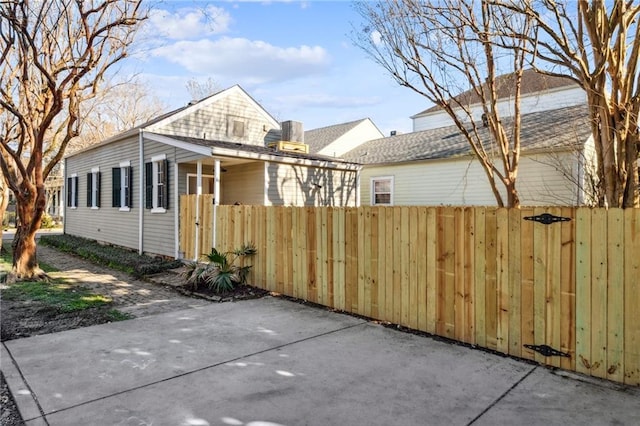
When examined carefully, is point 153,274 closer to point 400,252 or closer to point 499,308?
point 400,252

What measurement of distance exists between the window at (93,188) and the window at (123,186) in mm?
1790

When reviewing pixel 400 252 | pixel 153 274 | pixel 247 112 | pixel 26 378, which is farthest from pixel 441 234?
pixel 247 112

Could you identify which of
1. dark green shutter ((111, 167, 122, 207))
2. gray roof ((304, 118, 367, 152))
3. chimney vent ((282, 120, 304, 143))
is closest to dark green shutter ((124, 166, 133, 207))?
dark green shutter ((111, 167, 122, 207))

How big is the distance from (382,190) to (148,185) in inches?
338

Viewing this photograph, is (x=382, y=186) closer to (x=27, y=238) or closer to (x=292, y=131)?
(x=292, y=131)

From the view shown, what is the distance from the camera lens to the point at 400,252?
5.08 metres

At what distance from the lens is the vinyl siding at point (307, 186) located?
1100 cm

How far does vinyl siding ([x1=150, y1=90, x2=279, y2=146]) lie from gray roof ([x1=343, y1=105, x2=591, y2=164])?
4526 millimetres

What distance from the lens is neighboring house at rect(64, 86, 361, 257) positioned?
1049cm

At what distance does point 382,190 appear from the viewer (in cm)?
1590

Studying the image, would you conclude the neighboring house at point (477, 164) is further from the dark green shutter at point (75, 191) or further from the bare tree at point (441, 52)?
the dark green shutter at point (75, 191)

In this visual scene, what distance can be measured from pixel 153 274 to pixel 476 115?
18928mm

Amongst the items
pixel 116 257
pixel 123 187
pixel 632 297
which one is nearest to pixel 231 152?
pixel 116 257

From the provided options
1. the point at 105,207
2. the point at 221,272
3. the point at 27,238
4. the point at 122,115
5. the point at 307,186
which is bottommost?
the point at 221,272
